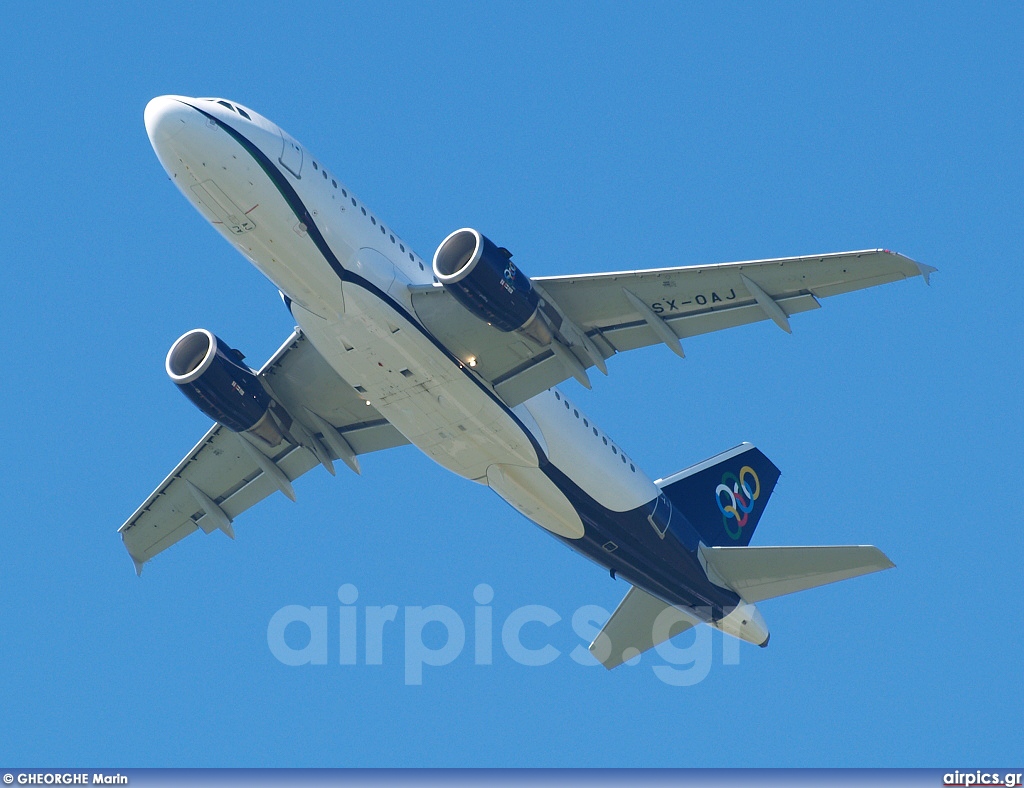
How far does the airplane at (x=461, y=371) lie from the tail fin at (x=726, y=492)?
0.09 meters

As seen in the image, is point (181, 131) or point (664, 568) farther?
point (664, 568)

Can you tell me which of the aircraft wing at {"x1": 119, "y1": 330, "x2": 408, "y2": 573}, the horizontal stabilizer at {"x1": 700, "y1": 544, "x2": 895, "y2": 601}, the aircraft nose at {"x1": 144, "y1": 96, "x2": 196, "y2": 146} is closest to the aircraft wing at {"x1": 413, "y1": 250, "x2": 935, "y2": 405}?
the aircraft wing at {"x1": 119, "y1": 330, "x2": 408, "y2": 573}

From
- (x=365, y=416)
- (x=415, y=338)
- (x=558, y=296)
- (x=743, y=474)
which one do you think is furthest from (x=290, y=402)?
(x=743, y=474)

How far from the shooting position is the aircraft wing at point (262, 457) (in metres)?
32.2

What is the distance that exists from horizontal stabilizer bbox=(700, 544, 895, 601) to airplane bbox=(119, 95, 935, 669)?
0.17 feet

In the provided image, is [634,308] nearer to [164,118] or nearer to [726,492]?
[726,492]

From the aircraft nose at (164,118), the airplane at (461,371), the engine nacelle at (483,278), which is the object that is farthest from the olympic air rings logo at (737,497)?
the aircraft nose at (164,118)

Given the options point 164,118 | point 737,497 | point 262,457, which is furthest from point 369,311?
point 737,497

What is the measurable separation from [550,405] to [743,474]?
8430mm

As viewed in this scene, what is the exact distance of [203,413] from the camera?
3095 cm

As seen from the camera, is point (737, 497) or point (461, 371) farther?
point (737, 497)

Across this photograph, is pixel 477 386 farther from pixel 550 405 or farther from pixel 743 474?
pixel 743 474

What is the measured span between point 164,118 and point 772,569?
1712 cm

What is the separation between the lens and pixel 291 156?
2759 cm
